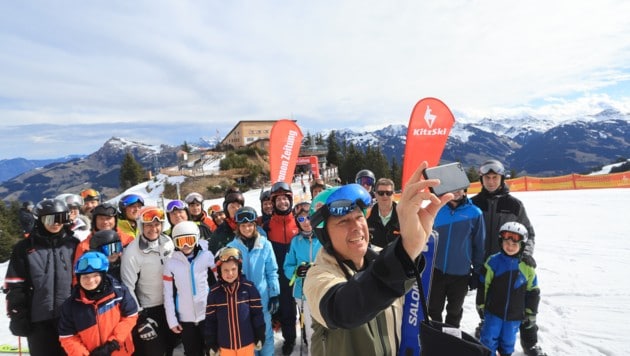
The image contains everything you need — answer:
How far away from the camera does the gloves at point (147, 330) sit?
396 centimetres

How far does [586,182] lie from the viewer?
20.2 metres

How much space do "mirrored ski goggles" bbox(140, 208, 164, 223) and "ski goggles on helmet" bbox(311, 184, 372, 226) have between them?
334cm

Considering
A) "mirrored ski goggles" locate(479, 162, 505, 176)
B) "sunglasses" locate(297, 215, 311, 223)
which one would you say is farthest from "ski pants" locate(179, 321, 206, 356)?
"mirrored ski goggles" locate(479, 162, 505, 176)

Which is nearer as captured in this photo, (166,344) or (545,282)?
(166,344)

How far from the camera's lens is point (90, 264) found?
10.8ft

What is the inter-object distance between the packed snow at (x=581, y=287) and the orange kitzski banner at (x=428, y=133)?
11.7ft

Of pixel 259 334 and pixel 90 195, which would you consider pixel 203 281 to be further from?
pixel 90 195

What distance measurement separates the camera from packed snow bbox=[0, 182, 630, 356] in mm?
4305

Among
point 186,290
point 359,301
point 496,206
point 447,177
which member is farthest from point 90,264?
point 496,206

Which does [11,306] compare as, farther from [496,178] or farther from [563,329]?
[563,329]

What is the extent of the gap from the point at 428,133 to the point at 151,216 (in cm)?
698

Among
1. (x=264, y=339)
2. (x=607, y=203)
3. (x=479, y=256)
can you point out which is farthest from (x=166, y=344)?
(x=607, y=203)

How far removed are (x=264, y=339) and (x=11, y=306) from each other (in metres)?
2.89

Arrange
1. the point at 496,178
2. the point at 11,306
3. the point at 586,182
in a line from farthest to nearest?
the point at 586,182, the point at 496,178, the point at 11,306
